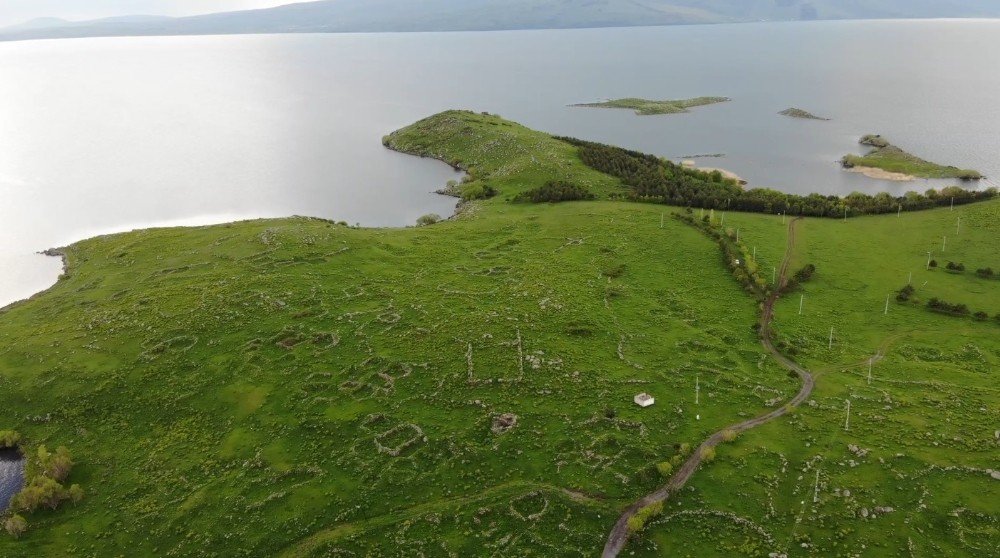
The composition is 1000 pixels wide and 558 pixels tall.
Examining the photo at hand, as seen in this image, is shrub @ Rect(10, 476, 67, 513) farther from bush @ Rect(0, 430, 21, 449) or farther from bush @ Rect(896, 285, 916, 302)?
bush @ Rect(896, 285, 916, 302)

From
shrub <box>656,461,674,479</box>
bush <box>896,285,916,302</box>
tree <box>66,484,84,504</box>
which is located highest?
bush <box>896,285,916,302</box>

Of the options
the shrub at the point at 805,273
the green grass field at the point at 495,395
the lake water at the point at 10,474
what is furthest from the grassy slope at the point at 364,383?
the shrub at the point at 805,273

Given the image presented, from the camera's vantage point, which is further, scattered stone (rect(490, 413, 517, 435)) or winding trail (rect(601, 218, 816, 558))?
scattered stone (rect(490, 413, 517, 435))

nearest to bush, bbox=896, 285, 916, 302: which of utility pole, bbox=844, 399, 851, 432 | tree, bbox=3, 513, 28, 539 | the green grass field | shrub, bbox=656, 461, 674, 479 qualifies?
the green grass field

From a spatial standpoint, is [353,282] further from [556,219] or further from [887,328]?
[887,328]

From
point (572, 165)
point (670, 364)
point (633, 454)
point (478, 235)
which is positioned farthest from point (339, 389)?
point (572, 165)

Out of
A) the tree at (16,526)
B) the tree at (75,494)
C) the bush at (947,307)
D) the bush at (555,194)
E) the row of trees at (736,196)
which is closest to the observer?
the tree at (16,526)

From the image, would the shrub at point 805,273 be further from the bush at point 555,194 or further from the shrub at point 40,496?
the shrub at point 40,496

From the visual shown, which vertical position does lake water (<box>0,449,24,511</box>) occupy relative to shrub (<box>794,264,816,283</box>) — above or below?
below
